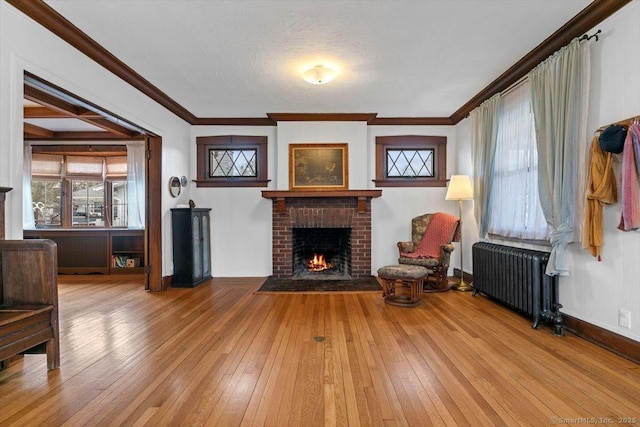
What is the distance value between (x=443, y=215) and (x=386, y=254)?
114cm

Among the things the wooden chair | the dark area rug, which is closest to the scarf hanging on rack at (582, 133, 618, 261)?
the dark area rug

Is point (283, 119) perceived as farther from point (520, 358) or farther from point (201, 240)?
point (520, 358)

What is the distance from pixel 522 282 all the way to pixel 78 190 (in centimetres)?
727

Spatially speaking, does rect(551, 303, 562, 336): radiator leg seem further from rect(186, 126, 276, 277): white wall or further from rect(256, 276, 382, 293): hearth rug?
rect(186, 126, 276, 277): white wall

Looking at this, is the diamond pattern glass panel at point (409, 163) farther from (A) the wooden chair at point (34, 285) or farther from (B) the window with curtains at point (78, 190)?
(B) the window with curtains at point (78, 190)

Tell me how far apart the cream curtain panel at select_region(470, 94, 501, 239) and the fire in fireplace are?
204cm

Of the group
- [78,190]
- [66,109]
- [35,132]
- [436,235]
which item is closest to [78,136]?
[35,132]

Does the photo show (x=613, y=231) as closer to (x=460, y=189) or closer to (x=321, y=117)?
(x=460, y=189)

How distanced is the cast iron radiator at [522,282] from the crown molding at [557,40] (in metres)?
1.92

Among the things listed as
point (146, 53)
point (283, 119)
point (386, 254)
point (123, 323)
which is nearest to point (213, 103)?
point (283, 119)

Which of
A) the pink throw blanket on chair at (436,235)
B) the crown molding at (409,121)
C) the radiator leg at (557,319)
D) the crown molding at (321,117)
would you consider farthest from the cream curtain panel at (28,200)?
the radiator leg at (557,319)

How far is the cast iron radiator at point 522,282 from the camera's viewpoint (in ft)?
9.48

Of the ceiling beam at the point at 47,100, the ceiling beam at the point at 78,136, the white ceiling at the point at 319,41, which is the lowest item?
the ceiling beam at the point at 47,100

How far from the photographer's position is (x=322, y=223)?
5121 millimetres
